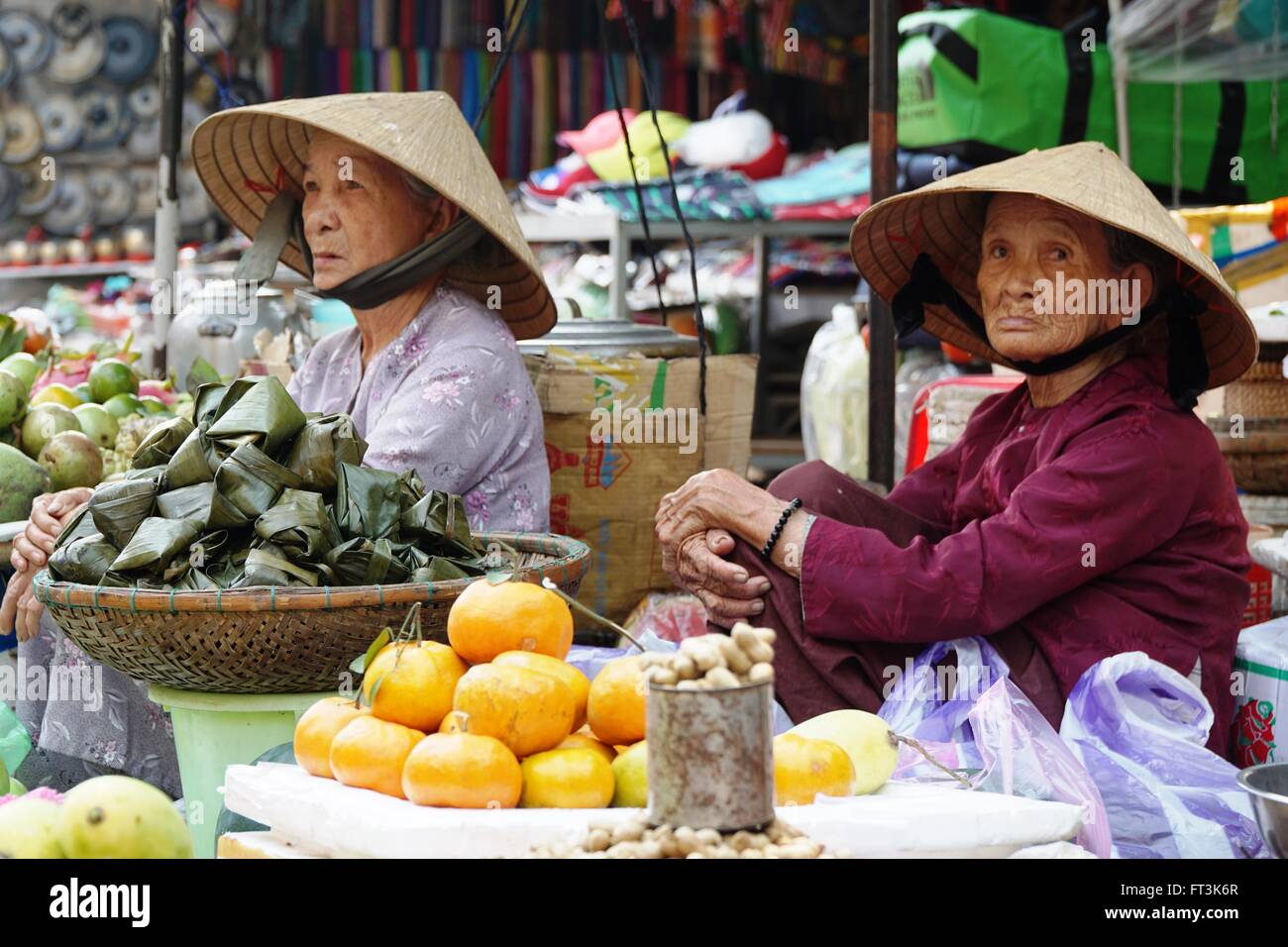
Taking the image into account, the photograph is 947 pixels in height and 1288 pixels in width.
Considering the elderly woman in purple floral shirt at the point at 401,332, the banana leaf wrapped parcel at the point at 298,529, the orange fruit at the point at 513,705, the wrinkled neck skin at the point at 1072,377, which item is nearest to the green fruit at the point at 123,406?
the elderly woman in purple floral shirt at the point at 401,332

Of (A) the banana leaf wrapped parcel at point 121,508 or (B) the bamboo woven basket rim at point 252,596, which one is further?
(A) the banana leaf wrapped parcel at point 121,508

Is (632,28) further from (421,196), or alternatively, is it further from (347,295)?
(347,295)

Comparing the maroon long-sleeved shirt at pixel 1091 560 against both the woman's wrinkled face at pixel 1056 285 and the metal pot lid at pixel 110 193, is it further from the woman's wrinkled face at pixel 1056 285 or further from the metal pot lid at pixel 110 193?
the metal pot lid at pixel 110 193

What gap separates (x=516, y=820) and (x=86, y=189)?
8.69 m

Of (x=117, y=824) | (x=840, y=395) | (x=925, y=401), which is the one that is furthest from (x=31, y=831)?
(x=840, y=395)

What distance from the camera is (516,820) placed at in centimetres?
136

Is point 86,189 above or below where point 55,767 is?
above

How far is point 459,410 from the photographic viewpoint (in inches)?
102

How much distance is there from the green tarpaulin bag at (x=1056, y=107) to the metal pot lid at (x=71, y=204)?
576 centimetres

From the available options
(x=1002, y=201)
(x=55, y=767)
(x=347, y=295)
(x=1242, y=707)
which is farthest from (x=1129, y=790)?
(x=55, y=767)

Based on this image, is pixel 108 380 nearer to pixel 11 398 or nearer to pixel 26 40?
pixel 11 398

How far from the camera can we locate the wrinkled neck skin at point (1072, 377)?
2355mm

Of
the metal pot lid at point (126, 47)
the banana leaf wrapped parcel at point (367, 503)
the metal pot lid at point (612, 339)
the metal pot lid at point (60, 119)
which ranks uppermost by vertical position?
the metal pot lid at point (126, 47)

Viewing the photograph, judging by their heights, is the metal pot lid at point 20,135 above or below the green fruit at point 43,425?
above
